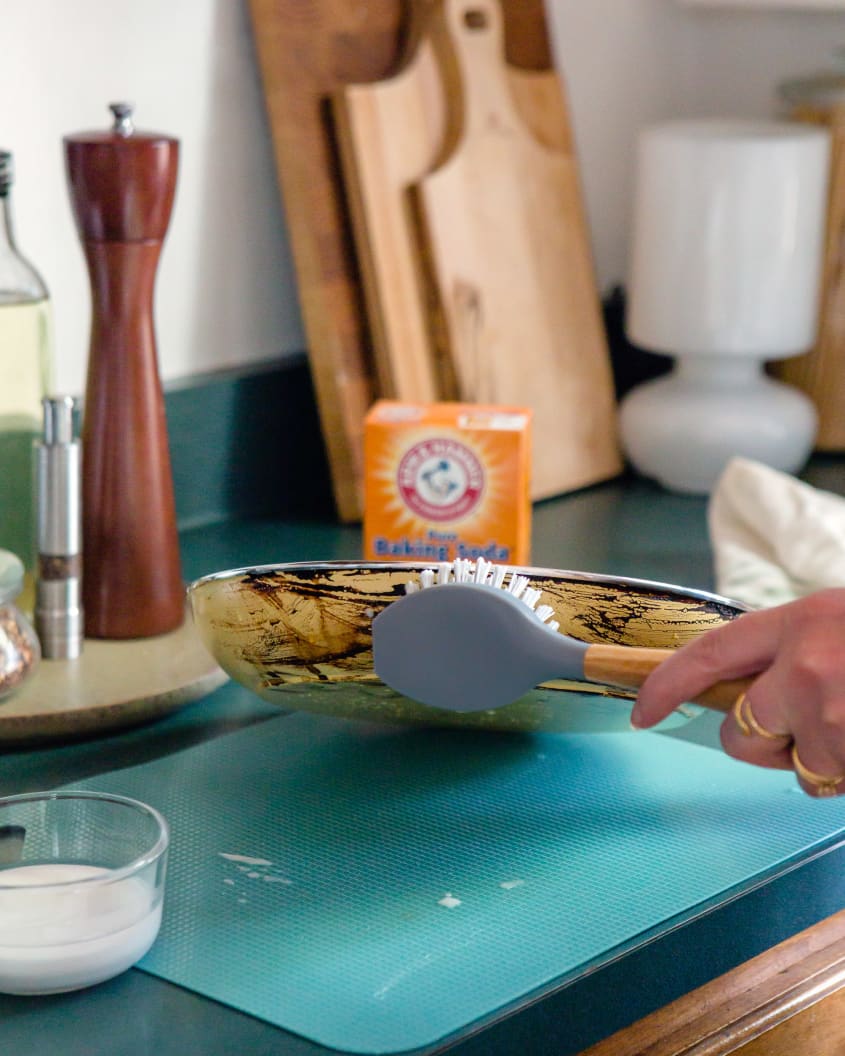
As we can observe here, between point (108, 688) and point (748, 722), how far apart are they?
14.3 inches

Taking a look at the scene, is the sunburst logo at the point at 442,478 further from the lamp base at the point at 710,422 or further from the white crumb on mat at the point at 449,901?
the lamp base at the point at 710,422

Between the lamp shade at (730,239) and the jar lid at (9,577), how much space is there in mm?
725

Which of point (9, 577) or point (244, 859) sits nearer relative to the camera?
point (244, 859)

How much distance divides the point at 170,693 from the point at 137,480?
14 centimetres

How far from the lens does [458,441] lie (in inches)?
34.7

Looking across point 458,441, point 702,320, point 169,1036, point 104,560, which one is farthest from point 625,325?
point 169,1036

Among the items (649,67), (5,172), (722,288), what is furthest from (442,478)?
(649,67)

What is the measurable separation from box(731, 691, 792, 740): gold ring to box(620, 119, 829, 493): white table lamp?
2.50 feet

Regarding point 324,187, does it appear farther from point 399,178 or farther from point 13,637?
point 13,637

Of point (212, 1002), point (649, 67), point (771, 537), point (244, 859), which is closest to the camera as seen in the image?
point (212, 1002)

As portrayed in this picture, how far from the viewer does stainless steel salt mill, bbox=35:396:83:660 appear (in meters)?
0.80

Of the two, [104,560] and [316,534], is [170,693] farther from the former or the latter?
[316,534]

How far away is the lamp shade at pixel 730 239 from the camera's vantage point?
1.27 metres

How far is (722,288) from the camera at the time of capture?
1.29m
